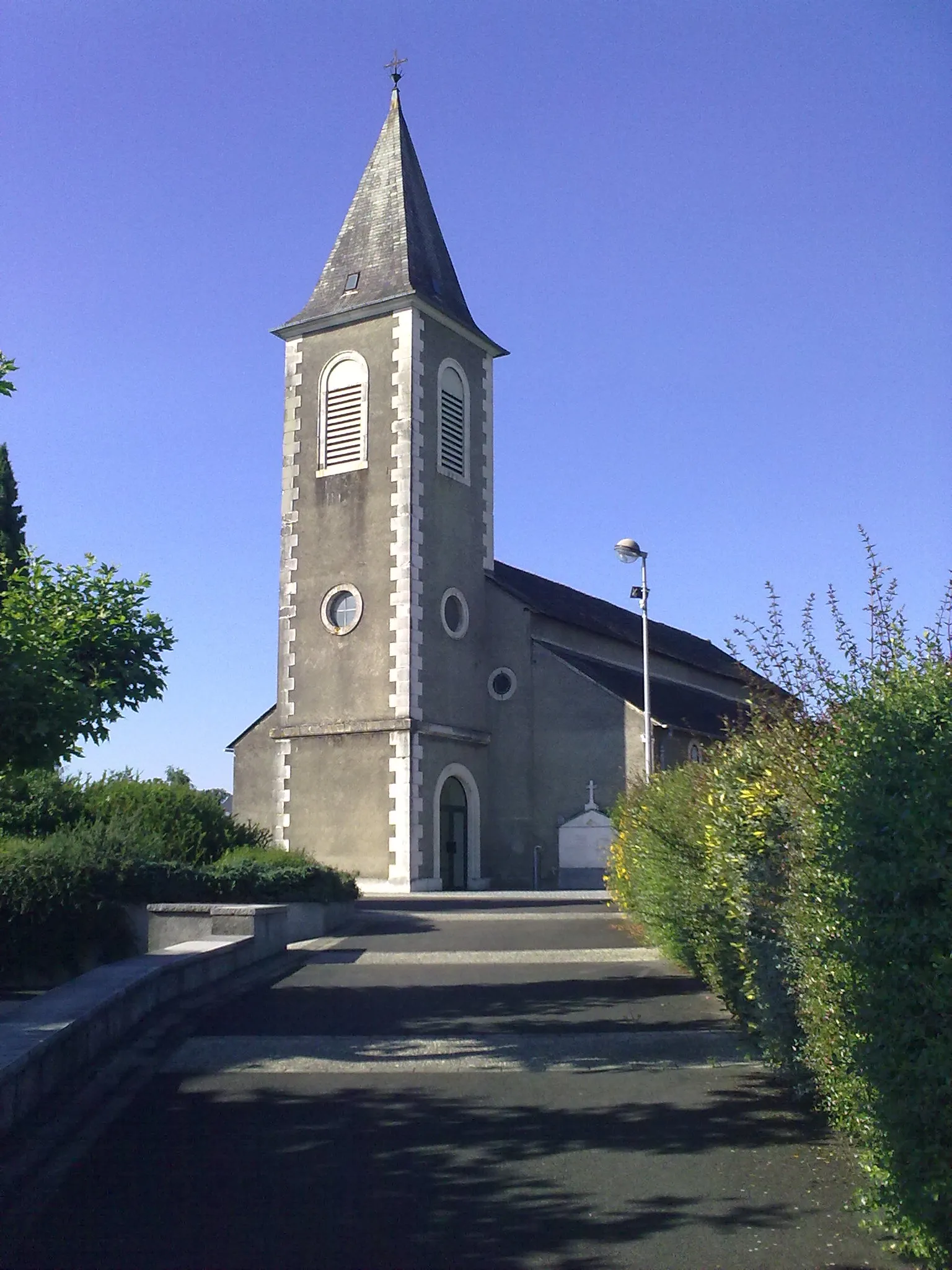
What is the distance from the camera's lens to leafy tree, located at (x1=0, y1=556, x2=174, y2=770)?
8906 mm

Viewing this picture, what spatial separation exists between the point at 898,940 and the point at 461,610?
27.4 metres

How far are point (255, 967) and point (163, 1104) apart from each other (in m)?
6.27

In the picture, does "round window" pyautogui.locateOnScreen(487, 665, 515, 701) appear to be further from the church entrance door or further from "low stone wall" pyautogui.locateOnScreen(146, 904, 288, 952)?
"low stone wall" pyautogui.locateOnScreen(146, 904, 288, 952)

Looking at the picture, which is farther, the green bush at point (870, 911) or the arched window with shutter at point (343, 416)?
the arched window with shutter at point (343, 416)

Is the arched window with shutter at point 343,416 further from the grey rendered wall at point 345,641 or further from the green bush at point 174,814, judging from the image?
the green bush at point 174,814

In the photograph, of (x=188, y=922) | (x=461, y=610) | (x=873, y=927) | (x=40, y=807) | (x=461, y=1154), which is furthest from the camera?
(x=461, y=610)

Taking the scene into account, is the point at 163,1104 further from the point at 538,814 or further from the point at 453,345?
the point at 453,345

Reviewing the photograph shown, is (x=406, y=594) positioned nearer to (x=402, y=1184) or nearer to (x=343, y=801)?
(x=343, y=801)

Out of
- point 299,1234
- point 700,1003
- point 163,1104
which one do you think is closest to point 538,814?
point 700,1003

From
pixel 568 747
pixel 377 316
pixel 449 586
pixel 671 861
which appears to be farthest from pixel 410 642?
pixel 671 861

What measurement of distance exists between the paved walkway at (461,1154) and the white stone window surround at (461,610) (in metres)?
20.3

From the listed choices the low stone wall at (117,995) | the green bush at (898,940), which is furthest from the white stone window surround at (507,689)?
the green bush at (898,940)

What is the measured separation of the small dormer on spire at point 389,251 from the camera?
3138 centimetres

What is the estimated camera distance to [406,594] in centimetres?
2900
